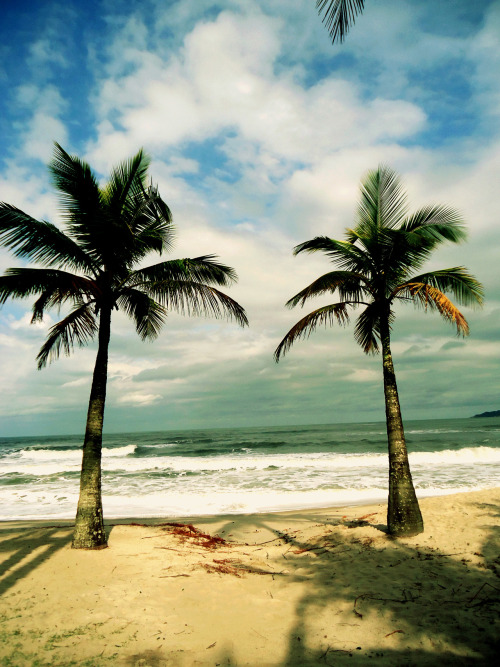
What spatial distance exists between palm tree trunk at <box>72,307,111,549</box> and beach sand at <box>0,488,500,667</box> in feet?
1.10

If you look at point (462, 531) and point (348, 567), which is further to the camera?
point (462, 531)

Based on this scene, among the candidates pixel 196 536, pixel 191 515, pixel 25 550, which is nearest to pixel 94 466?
pixel 25 550

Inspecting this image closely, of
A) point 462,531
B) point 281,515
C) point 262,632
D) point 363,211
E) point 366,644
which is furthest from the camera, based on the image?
point 281,515

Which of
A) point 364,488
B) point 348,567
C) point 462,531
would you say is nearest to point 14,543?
point 348,567

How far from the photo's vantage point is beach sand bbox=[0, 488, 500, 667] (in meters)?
4.20

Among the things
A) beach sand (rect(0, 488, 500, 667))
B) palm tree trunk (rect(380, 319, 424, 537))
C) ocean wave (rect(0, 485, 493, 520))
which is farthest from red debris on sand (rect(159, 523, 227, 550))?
palm tree trunk (rect(380, 319, 424, 537))

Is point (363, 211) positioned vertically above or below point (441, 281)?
above

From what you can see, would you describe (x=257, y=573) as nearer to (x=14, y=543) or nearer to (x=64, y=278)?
(x=14, y=543)

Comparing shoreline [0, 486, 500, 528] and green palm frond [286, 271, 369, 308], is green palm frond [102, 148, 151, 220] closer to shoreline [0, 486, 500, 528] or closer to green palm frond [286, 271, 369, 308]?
green palm frond [286, 271, 369, 308]

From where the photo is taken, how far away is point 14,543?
7.65 metres

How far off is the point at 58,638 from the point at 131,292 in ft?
18.5

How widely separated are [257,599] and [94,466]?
3.60 meters

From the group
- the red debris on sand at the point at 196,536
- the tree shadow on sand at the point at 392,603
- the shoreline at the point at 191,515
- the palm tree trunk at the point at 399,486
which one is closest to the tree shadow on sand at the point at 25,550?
the red debris on sand at the point at 196,536

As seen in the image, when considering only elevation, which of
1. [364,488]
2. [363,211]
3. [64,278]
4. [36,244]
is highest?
[363,211]
